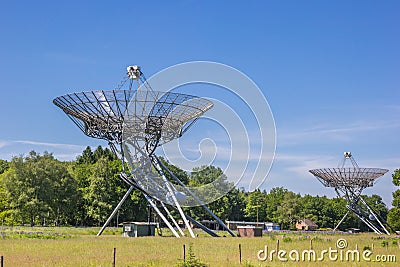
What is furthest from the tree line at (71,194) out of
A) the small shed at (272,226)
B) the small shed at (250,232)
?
the small shed at (250,232)

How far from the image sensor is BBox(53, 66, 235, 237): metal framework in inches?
1427

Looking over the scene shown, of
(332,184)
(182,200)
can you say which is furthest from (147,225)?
(332,184)

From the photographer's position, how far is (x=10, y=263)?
20328 millimetres

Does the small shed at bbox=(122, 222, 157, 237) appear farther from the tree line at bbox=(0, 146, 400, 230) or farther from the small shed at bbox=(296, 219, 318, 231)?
the small shed at bbox=(296, 219, 318, 231)

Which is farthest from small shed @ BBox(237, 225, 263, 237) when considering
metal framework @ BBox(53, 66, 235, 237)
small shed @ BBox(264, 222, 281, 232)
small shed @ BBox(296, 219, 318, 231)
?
small shed @ BBox(296, 219, 318, 231)

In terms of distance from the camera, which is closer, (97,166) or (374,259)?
(374,259)

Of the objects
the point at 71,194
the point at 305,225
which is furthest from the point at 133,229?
the point at 305,225

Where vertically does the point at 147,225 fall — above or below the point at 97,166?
below

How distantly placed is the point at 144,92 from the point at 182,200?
11.8 meters

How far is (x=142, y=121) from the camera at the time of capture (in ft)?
126

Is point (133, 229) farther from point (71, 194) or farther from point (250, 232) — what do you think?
point (71, 194)

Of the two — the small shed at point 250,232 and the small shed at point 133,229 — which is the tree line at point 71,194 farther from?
the small shed at point 133,229

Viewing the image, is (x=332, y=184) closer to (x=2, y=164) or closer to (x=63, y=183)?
(x=63, y=183)

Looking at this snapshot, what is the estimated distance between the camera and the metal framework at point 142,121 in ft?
119
